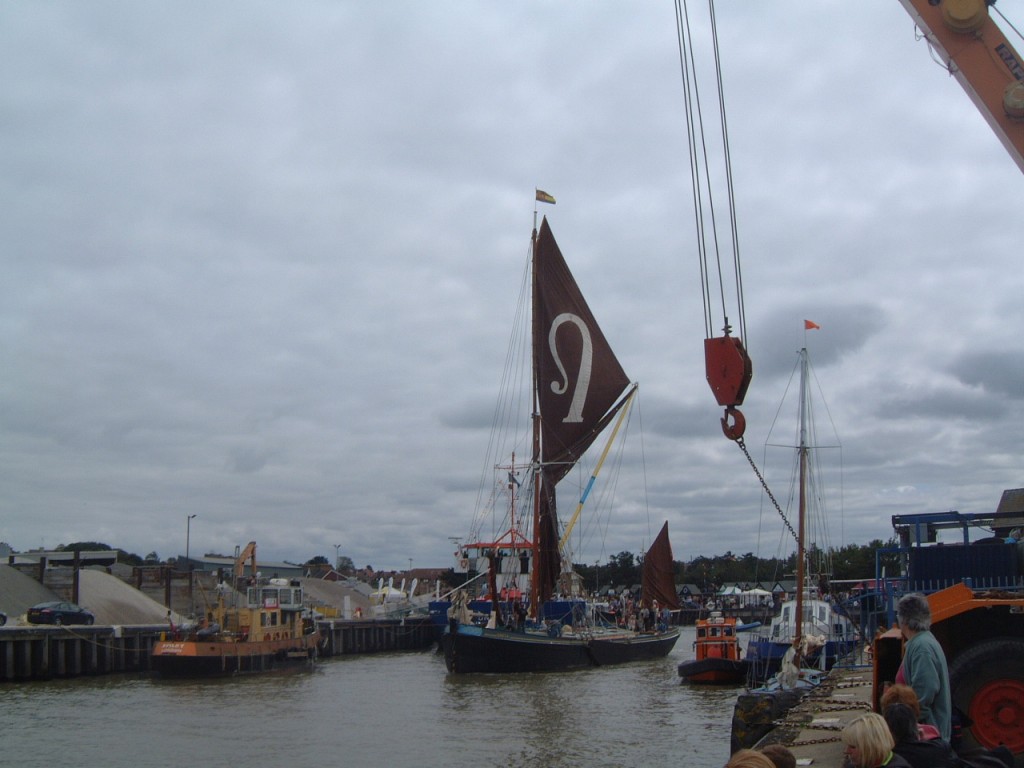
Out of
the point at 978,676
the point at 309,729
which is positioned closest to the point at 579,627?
the point at 309,729

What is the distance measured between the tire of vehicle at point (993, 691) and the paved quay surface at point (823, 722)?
1295mm

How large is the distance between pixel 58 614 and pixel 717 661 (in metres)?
29.3

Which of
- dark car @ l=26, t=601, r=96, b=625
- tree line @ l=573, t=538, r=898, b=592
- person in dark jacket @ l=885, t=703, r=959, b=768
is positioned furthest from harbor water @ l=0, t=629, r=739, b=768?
tree line @ l=573, t=538, r=898, b=592

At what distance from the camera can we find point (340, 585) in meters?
95.4

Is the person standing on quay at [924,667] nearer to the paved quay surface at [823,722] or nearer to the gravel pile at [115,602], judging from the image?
the paved quay surface at [823,722]

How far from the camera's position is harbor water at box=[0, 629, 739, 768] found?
2241cm

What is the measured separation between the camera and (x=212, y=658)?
4016 centimetres

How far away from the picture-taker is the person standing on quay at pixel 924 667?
7.80m

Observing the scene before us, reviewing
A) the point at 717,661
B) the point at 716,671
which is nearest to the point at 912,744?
the point at 717,661

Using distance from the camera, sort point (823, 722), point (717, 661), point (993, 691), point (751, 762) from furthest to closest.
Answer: point (717, 661), point (823, 722), point (993, 691), point (751, 762)

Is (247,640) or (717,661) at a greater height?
(247,640)

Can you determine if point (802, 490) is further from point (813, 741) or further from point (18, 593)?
point (18, 593)

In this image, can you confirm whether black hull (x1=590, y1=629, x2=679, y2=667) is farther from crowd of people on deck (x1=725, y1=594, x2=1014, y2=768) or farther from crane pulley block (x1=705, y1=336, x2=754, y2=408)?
crowd of people on deck (x1=725, y1=594, x2=1014, y2=768)

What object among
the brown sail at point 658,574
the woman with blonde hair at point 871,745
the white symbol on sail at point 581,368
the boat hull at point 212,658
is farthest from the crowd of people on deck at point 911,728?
the brown sail at point 658,574
